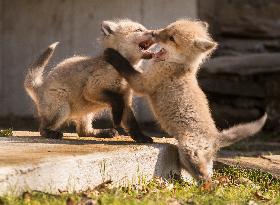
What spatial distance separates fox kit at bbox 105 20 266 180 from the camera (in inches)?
237

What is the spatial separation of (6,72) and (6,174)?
362 inches

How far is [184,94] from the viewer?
20.3ft

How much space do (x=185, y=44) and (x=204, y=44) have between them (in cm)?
20

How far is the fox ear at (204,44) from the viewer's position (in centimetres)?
634

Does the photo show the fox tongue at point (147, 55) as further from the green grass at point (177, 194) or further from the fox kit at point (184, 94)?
the green grass at point (177, 194)

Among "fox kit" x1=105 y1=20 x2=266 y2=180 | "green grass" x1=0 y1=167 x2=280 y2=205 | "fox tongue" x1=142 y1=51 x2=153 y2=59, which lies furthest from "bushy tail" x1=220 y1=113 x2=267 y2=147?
"fox tongue" x1=142 y1=51 x2=153 y2=59

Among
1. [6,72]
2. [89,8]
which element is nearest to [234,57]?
[89,8]

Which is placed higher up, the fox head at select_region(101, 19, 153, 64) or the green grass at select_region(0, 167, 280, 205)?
the fox head at select_region(101, 19, 153, 64)

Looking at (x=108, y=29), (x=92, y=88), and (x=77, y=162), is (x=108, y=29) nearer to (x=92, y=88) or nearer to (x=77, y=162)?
(x=92, y=88)

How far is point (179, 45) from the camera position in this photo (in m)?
6.49

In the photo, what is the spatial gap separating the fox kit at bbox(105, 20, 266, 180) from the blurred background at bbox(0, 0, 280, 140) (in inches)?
239

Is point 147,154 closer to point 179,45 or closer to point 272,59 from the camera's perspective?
point 179,45

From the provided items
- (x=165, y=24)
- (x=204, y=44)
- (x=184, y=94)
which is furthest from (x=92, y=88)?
(x=165, y=24)

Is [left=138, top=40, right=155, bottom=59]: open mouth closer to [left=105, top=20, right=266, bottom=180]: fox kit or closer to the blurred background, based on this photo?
[left=105, top=20, right=266, bottom=180]: fox kit
